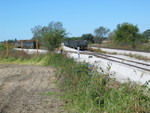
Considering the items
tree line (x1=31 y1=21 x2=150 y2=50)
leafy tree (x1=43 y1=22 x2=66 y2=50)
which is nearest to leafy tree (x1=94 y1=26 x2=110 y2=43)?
tree line (x1=31 y1=21 x2=150 y2=50)

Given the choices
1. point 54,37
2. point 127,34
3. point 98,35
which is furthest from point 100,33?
point 54,37

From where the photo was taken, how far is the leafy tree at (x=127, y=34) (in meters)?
68.9

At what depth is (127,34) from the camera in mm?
71688

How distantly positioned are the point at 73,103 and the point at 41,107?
1.00 meters

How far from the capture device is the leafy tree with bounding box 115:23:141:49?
6888cm

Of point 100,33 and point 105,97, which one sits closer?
point 105,97

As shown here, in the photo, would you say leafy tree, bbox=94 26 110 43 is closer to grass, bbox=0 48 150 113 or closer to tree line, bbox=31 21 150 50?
tree line, bbox=31 21 150 50

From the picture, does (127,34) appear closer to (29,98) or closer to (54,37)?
(54,37)

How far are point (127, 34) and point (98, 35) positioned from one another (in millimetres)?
49468

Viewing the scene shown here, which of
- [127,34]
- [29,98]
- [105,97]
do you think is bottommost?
[29,98]

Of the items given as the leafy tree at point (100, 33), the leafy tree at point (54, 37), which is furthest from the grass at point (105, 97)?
the leafy tree at point (100, 33)

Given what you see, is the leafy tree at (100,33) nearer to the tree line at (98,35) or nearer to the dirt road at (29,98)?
the tree line at (98,35)

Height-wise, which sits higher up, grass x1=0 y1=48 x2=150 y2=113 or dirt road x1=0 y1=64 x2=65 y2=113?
grass x1=0 y1=48 x2=150 y2=113

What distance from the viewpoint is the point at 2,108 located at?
27.6 feet
